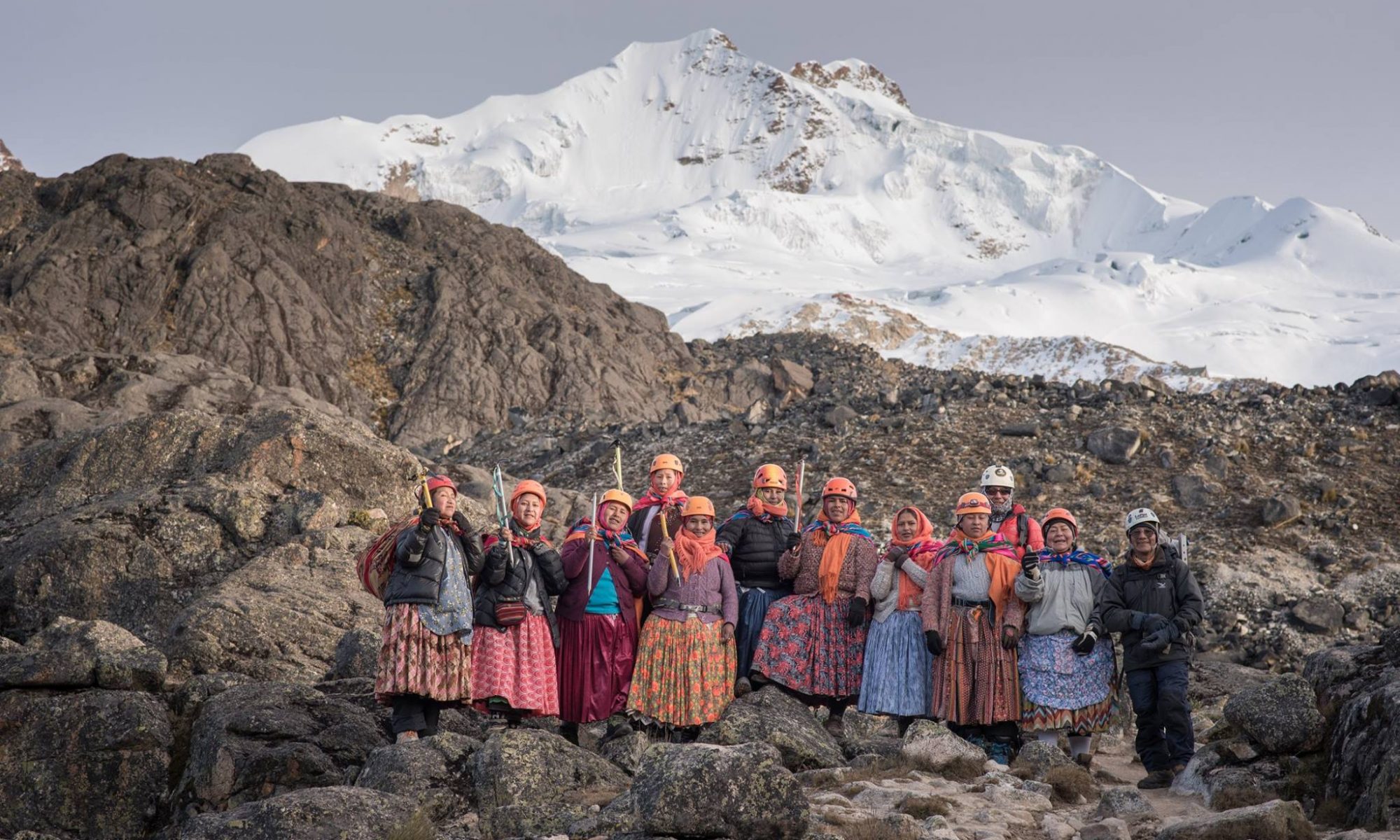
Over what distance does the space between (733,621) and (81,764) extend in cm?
335

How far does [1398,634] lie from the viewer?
5520mm

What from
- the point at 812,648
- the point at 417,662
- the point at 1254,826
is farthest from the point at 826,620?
the point at 1254,826

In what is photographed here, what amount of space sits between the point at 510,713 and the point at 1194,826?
134 inches

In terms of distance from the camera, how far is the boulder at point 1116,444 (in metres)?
14.8

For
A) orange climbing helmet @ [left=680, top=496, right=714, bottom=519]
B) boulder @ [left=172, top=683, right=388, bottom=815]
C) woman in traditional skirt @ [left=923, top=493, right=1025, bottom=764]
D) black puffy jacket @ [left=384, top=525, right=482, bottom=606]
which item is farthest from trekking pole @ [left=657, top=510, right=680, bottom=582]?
boulder @ [left=172, top=683, right=388, bottom=815]

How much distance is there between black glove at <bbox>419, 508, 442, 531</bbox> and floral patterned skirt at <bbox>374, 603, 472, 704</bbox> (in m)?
0.39

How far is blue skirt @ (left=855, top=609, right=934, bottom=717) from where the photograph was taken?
650 centimetres

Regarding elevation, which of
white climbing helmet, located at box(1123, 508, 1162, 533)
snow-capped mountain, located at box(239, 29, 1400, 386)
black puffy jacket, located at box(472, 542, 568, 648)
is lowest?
black puffy jacket, located at box(472, 542, 568, 648)

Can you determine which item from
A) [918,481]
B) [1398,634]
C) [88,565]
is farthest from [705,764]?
[918,481]

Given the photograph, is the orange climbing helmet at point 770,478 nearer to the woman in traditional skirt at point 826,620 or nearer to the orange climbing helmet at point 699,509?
the woman in traditional skirt at point 826,620

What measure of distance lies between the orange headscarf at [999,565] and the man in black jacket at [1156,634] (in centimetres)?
48

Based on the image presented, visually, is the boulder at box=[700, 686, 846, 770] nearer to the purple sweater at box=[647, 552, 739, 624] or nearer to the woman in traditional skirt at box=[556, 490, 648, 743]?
the purple sweater at box=[647, 552, 739, 624]

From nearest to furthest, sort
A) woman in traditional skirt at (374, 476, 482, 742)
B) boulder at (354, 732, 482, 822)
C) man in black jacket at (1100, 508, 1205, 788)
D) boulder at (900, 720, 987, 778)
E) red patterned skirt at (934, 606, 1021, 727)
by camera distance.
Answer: boulder at (354, 732, 482, 822) < boulder at (900, 720, 987, 778) < woman in traditional skirt at (374, 476, 482, 742) < man in black jacket at (1100, 508, 1205, 788) < red patterned skirt at (934, 606, 1021, 727)

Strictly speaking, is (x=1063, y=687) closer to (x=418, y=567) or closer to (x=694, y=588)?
(x=694, y=588)
